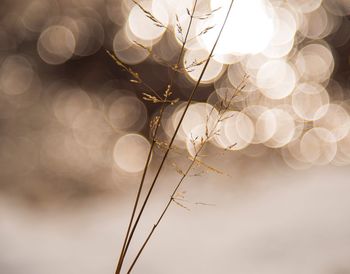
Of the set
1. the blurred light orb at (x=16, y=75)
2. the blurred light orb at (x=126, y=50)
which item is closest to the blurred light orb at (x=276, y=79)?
the blurred light orb at (x=126, y=50)

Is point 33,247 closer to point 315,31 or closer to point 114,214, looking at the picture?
point 114,214

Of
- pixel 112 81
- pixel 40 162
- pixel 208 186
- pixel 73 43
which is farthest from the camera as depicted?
pixel 73 43

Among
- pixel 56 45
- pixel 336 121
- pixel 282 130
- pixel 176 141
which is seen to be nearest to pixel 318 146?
pixel 336 121

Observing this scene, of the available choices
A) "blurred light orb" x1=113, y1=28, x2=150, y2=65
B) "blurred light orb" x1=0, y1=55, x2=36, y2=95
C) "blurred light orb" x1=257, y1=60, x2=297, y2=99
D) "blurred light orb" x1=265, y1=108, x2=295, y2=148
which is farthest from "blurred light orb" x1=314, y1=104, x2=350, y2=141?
"blurred light orb" x1=0, y1=55, x2=36, y2=95

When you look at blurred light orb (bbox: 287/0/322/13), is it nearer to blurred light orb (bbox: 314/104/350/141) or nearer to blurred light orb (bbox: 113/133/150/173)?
blurred light orb (bbox: 314/104/350/141)

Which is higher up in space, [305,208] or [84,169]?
[84,169]

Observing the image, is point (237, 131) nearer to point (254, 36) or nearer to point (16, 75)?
point (254, 36)

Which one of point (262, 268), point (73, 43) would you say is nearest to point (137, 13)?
point (73, 43)

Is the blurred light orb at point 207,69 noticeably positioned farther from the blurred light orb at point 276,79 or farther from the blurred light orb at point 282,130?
the blurred light orb at point 282,130
